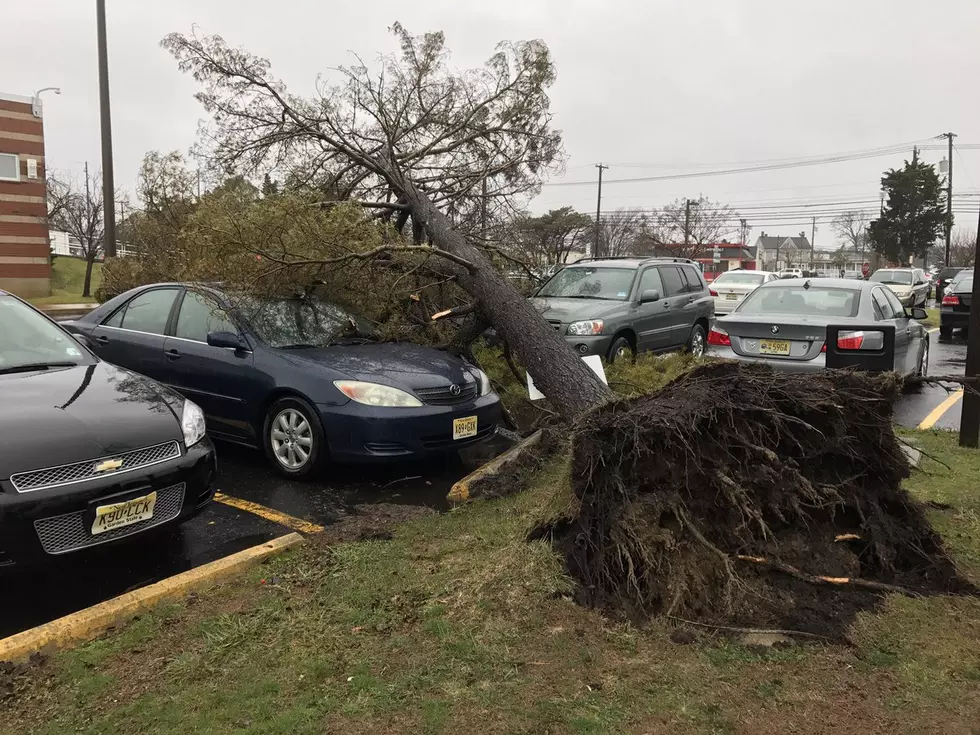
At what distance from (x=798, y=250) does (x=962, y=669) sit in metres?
115

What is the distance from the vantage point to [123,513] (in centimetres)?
345

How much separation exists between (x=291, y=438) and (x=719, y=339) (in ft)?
15.6

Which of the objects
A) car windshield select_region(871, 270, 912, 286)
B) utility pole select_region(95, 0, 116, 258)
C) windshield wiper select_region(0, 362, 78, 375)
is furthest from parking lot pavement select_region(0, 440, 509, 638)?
car windshield select_region(871, 270, 912, 286)

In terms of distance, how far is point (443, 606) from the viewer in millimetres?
3213

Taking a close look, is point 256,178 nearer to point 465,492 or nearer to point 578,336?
point 578,336

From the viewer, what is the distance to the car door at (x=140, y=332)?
621 centimetres

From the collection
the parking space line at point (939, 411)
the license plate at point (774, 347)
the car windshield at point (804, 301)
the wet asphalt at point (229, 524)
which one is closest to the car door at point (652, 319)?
the car windshield at point (804, 301)

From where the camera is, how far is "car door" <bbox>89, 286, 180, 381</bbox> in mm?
6207

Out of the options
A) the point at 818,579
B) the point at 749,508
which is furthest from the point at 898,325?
the point at 749,508

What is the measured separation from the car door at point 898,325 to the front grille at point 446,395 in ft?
15.9

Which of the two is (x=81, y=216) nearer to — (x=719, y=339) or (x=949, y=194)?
(x=719, y=339)

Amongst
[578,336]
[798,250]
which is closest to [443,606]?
[578,336]

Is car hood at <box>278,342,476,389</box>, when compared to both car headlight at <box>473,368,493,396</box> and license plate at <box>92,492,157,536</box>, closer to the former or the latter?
car headlight at <box>473,368,493,396</box>

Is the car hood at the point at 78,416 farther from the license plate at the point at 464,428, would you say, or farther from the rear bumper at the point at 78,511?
the license plate at the point at 464,428
